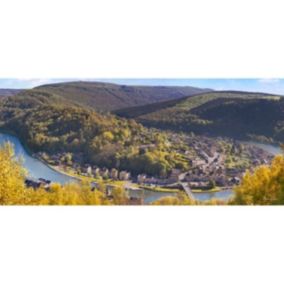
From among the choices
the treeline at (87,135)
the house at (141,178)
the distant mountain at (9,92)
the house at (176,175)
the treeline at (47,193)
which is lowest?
the treeline at (47,193)

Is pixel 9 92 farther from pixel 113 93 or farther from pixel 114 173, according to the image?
pixel 114 173

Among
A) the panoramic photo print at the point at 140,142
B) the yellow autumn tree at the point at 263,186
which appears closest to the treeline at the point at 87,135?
the panoramic photo print at the point at 140,142

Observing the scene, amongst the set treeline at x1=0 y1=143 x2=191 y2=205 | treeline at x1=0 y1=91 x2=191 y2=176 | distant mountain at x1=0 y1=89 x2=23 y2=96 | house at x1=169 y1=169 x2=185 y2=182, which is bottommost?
treeline at x1=0 y1=143 x2=191 y2=205

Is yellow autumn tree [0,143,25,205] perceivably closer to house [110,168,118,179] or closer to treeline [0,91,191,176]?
treeline [0,91,191,176]

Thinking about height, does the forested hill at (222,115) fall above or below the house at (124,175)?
above

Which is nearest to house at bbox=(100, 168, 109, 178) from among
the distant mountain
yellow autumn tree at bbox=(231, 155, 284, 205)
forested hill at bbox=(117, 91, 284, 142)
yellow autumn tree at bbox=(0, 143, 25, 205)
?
forested hill at bbox=(117, 91, 284, 142)

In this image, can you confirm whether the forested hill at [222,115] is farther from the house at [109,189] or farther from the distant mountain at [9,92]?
the distant mountain at [9,92]
